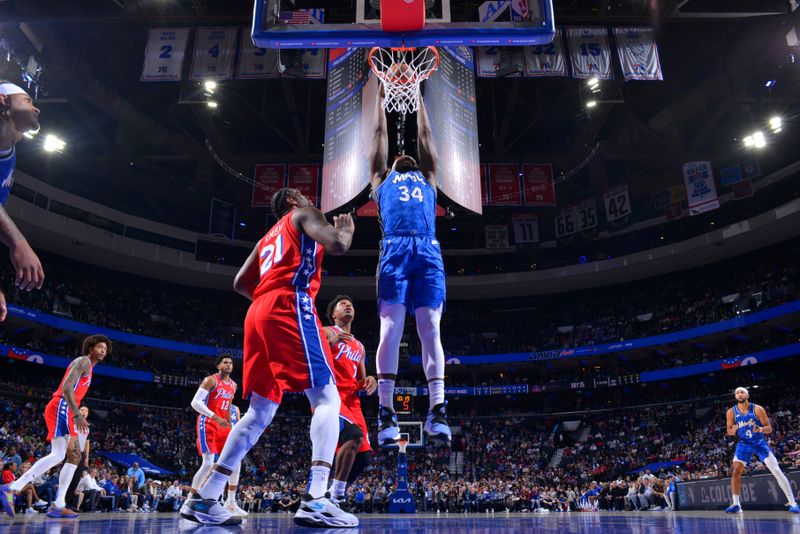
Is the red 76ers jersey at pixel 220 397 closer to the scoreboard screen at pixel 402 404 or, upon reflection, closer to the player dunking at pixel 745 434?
the scoreboard screen at pixel 402 404

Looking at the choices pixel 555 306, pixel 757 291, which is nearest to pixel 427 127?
pixel 757 291

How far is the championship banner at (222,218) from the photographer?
31.1 meters

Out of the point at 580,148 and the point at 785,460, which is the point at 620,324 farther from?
the point at 785,460

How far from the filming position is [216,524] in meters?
4.37

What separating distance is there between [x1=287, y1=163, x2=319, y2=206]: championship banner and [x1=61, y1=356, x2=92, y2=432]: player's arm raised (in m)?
15.0

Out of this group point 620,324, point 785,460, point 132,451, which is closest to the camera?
point 785,460

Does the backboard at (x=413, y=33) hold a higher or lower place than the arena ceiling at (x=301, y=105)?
lower

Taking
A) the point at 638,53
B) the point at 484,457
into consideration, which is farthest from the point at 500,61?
the point at 484,457

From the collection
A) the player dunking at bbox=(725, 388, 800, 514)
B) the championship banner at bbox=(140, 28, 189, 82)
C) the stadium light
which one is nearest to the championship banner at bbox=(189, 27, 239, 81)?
the championship banner at bbox=(140, 28, 189, 82)

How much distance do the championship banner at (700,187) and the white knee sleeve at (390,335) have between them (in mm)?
24995

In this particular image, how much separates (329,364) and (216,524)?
145 cm

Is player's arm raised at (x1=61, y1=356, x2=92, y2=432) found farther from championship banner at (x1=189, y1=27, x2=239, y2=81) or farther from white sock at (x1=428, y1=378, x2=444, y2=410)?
championship banner at (x1=189, y1=27, x2=239, y2=81)

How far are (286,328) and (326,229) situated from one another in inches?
29.7

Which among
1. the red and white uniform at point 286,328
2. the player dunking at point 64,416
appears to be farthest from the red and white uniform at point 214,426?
the red and white uniform at point 286,328
